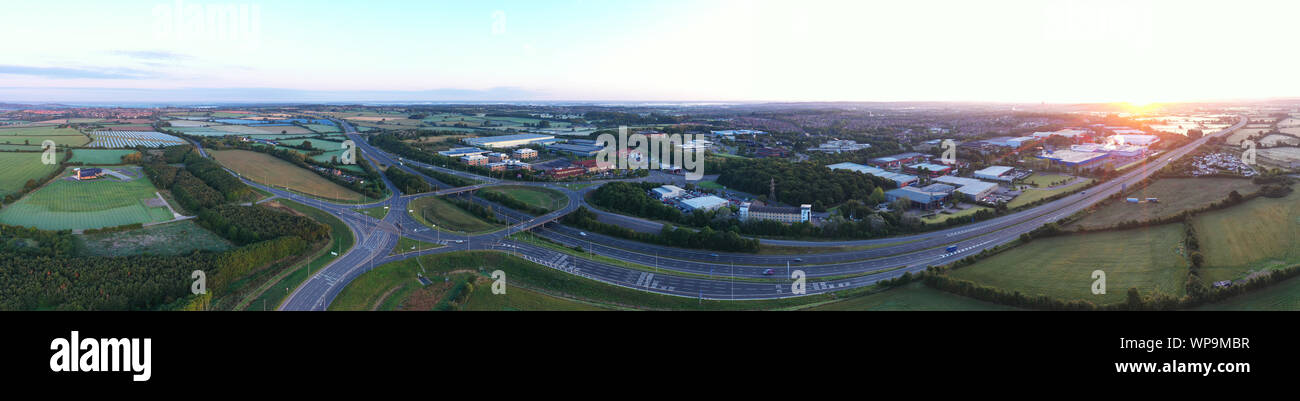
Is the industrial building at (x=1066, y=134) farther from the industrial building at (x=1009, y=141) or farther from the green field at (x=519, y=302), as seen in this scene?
the green field at (x=519, y=302)

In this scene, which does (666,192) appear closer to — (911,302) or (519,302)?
(519,302)

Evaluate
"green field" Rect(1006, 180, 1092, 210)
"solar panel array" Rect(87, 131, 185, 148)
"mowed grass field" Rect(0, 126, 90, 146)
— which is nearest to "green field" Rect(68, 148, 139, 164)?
"solar panel array" Rect(87, 131, 185, 148)

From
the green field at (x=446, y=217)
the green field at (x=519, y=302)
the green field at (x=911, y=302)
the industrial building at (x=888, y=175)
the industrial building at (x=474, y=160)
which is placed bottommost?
the green field at (x=519, y=302)

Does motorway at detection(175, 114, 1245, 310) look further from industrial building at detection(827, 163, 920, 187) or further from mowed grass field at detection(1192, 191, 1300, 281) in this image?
industrial building at detection(827, 163, 920, 187)

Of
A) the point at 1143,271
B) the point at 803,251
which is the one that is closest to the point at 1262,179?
the point at 1143,271

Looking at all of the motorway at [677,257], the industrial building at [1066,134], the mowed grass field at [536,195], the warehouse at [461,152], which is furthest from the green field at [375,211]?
the industrial building at [1066,134]
